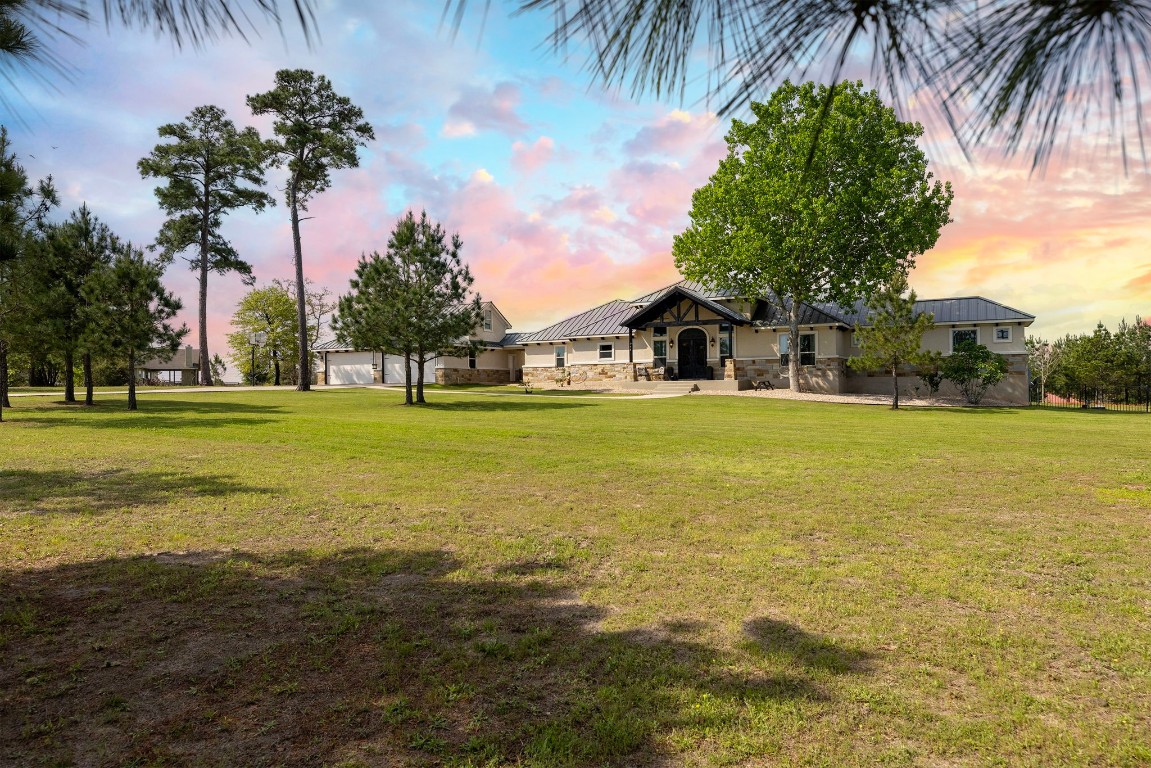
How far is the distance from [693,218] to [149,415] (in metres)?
26.1

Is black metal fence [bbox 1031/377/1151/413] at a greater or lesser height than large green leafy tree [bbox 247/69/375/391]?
lesser

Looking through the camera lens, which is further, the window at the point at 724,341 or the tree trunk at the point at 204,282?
the tree trunk at the point at 204,282

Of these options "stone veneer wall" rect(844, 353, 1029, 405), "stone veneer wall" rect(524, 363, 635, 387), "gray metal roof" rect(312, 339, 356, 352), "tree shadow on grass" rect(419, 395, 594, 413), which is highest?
"gray metal roof" rect(312, 339, 356, 352)

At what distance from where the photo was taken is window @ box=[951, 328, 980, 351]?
31969 millimetres

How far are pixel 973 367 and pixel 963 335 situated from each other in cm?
458

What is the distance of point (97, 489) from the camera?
28.2ft

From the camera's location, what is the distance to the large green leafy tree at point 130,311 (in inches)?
818

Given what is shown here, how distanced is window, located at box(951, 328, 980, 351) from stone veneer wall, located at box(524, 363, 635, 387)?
17569 mm

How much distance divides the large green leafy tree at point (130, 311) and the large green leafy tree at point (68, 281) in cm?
63

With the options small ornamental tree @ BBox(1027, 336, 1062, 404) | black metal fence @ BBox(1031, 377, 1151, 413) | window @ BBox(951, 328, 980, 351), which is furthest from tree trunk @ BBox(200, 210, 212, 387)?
small ornamental tree @ BBox(1027, 336, 1062, 404)

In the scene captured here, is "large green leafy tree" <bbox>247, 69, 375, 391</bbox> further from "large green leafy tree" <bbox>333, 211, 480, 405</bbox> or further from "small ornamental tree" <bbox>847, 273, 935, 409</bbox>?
"small ornamental tree" <bbox>847, 273, 935, 409</bbox>

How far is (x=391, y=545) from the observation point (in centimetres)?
608

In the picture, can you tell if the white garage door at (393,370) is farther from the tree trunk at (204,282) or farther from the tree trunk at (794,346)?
the tree trunk at (794,346)

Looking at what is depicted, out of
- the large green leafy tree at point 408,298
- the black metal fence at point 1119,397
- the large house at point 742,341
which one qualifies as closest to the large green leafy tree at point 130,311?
the large green leafy tree at point 408,298
